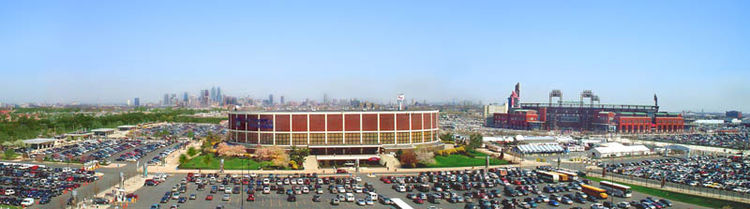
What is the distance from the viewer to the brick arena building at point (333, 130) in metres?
73.9

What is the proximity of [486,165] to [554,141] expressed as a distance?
38486 millimetres

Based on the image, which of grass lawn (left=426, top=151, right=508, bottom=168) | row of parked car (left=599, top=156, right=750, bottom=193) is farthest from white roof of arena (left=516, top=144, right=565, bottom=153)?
row of parked car (left=599, top=156, right=750, bottom=193)

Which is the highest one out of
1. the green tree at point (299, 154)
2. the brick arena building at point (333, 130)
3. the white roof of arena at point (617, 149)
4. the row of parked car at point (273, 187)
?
the brick arena building at point (333, 130)

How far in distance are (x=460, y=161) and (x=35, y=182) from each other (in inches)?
1821

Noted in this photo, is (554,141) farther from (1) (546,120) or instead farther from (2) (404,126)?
(1) (546,120)

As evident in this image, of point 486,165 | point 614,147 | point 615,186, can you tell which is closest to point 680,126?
point 614,147

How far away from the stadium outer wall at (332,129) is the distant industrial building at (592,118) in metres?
80.5

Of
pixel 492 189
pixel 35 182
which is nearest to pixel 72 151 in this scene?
pixel 35 182

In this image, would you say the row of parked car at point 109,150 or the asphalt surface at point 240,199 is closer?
→ the asphalt surface at point 240,199

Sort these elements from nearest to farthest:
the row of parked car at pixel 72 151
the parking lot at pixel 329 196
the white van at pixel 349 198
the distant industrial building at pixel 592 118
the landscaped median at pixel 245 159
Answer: the parking lot at pixel 329 196 < the white van at pixel 349 198 < the landscaped median at pixel 245 159 < the row of parked car at pixel 72 151 < the distant industrial building at pixel 592 118

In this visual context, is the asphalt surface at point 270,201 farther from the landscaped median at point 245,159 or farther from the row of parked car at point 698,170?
the landscaped median at point 245,159

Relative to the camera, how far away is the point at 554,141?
100188mm

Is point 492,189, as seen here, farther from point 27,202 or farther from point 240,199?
point 27,202

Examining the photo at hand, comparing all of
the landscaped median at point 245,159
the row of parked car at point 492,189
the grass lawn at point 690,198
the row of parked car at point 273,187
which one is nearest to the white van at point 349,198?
the row of parked car at point 273,187
